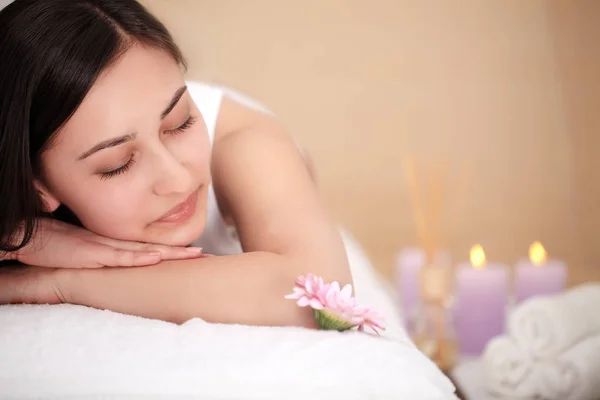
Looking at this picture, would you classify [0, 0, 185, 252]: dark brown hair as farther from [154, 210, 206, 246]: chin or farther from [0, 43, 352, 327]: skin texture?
[154, 210, 206, 246]: chin

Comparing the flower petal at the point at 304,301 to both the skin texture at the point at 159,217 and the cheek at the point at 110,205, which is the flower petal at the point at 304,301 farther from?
the cheek at the point at 110,205

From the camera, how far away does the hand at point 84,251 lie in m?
0.82

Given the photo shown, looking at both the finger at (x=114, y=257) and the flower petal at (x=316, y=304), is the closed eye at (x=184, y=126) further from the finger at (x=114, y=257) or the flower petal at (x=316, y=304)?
the flower petal at (x=316, y=304)

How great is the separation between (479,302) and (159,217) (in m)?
0.77

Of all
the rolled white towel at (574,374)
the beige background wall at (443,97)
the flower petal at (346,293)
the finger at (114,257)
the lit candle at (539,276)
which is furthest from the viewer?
the beige background wall at (443,97)

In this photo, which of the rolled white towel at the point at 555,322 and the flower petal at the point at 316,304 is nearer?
the flower petal at the point at 316,304

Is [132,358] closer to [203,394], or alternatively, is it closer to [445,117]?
[203,394]

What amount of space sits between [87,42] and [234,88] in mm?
937

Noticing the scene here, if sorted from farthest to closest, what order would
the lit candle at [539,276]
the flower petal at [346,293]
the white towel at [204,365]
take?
1. the lit candle at [539,276]
2. the flower petal at [346,293]
3. the white towel at [204,365]

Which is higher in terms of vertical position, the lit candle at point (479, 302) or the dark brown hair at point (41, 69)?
the dark brown hair at point (41, 69)

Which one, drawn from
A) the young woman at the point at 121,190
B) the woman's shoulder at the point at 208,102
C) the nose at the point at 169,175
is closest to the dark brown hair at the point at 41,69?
the young woman at the point at 121,190

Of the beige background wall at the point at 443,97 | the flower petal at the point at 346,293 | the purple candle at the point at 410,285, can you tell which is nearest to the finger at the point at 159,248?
the flower petal at the point at 346,293

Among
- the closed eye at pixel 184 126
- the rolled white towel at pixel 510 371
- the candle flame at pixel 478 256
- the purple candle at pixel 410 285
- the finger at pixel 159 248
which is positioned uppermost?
the closed eye at pixel 184 126

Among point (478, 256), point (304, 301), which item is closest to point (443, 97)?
point (478, 256)
